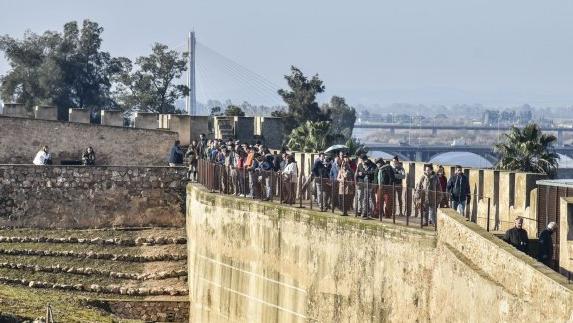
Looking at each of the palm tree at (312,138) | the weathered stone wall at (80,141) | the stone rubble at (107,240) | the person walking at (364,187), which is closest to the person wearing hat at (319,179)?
the person walking at (364,187)

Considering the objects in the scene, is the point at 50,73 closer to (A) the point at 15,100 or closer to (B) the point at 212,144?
(A) the point at 15,100

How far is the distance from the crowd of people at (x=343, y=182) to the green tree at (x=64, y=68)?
4235 cm

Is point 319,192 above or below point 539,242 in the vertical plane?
above

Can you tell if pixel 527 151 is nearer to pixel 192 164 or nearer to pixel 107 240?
pixel 192 164

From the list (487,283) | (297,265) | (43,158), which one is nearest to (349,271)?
(297,265)

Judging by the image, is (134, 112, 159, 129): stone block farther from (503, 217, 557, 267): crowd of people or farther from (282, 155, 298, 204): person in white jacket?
(503, 217, 557, 267): crowd of people

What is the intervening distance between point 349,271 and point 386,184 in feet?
6.16

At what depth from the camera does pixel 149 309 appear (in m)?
45.2

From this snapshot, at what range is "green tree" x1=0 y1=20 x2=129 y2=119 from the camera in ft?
294

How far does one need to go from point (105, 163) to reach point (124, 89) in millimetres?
35784

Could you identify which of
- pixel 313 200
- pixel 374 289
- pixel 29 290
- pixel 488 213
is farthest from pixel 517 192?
pixel 29 290

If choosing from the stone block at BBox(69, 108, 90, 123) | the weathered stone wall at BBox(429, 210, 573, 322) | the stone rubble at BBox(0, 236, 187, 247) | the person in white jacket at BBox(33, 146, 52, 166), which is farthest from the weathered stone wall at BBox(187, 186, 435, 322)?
the stone block at BBox(69, 108, 90, 123)

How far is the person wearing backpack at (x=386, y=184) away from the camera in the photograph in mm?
35000

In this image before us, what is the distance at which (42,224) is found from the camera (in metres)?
52.0
